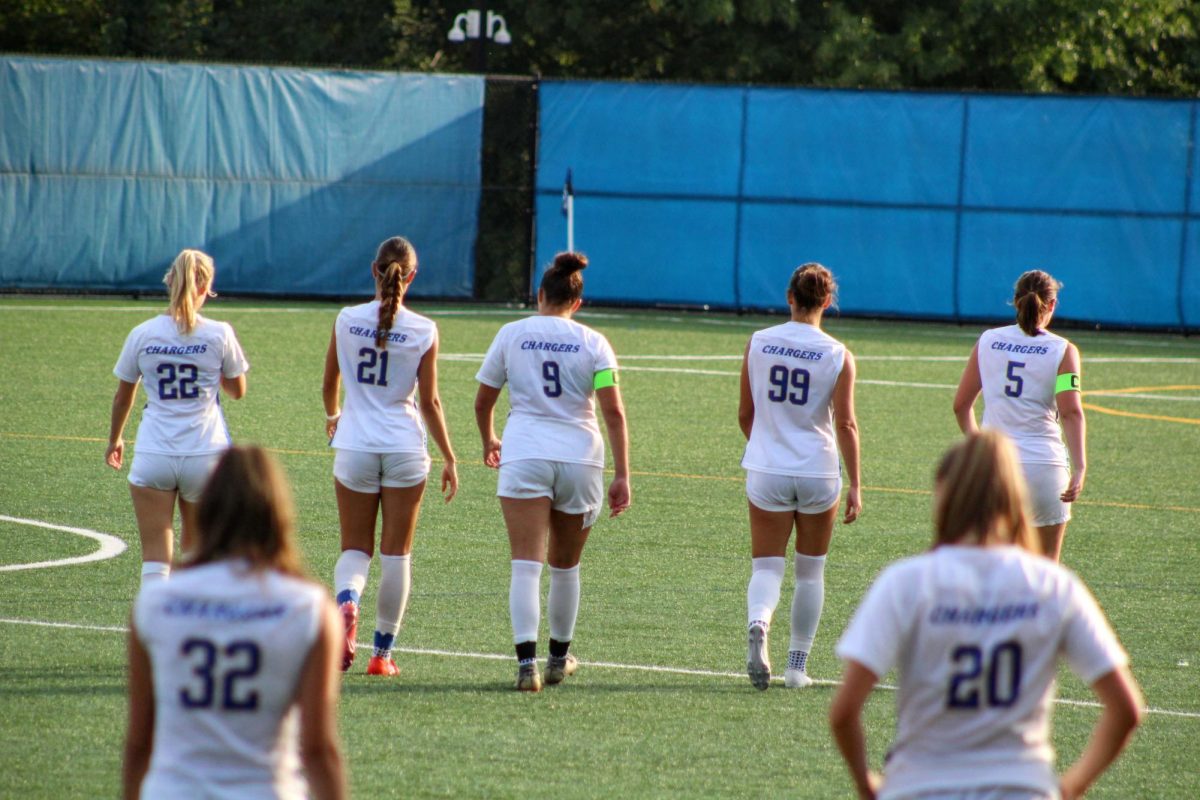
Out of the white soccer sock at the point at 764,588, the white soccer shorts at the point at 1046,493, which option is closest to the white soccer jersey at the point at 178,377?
the white soccer sock at the point at 764,588

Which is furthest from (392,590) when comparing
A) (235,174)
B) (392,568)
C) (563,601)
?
(235,174)

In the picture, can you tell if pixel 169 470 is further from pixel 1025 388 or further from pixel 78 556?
pixel 1025 388

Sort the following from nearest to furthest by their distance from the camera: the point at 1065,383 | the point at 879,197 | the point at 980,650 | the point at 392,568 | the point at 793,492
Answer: the point at 980,650, the point at 392,568, the point at 793,492, the point at 1065,383, the point at 879,197

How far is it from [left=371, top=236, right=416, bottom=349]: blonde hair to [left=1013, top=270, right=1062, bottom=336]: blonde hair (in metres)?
2.81

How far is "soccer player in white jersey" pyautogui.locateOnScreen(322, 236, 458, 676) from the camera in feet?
25.1

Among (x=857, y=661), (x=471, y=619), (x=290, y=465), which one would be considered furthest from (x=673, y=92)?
(x=857, y=661)

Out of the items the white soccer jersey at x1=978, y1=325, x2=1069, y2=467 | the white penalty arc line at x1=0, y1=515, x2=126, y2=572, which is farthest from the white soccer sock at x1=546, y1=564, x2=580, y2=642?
the white penalty arc line at x1=0, y1=515, x2=126, y2=572

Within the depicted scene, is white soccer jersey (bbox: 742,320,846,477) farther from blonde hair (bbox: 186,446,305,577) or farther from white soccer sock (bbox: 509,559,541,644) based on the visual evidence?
blonde hair (bbox: 186,446,305,577)

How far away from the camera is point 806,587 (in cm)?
791

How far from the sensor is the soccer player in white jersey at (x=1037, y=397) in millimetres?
8164

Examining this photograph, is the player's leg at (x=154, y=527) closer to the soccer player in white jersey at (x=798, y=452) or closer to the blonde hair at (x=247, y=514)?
the soccer player in white jersey at (x=798, y=452)

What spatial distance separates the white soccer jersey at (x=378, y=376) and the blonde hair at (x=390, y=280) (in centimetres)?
4

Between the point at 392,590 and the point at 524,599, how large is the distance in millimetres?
634

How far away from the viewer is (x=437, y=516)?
1205 cm
